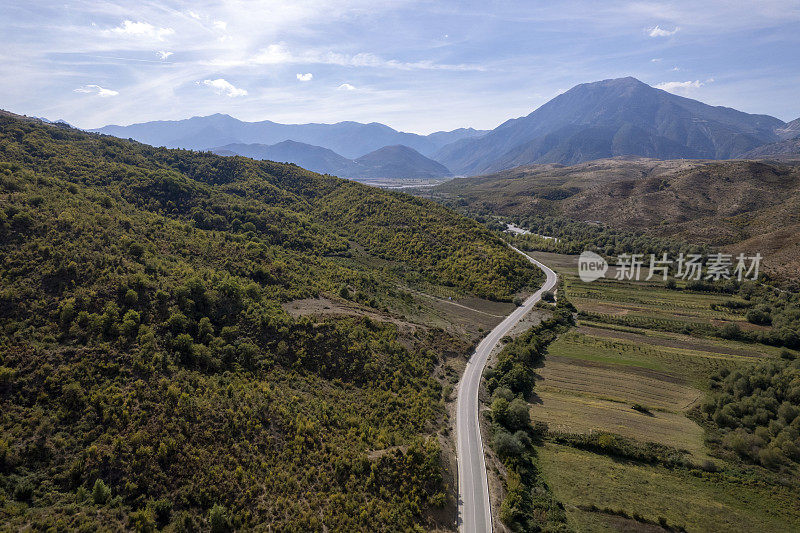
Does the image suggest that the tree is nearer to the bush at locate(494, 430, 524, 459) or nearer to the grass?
the bush at locate(494, 430, 524, 459)

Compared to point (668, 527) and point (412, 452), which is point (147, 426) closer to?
point (412, 452)

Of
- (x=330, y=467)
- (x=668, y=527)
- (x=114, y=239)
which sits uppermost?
(x=114, y=239)

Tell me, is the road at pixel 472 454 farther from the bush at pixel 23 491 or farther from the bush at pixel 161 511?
the bush at pixel 23 491

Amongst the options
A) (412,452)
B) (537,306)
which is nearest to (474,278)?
(537,306)

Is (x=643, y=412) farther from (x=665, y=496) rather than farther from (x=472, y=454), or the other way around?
(x=472, y=454)
